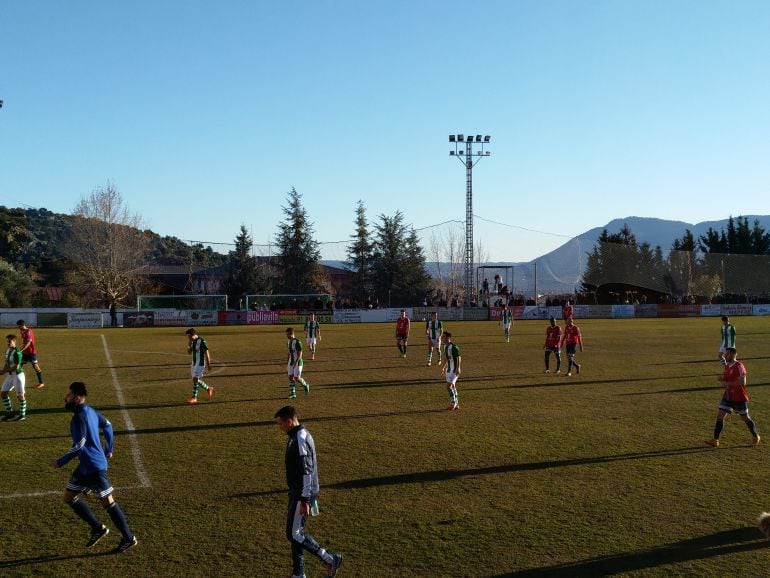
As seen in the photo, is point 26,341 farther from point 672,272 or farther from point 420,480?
point 672,272

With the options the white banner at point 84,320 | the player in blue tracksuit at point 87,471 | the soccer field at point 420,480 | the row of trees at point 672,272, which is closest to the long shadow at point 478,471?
the soccer field at point 420,480

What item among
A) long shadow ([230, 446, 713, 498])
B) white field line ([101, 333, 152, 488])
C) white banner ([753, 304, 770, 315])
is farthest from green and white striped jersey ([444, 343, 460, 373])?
white banner ([753, 304, 770, 315])

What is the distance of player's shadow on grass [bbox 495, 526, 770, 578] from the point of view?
714 cm

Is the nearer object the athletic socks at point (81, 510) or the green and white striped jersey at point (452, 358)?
the athletic socks at point (81, 510)

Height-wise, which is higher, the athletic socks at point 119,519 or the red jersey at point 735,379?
the red jersey at point 735,379

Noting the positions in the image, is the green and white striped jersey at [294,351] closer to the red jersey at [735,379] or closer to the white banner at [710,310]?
the red jersey at [735,379]

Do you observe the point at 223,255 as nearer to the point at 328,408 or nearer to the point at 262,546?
the point at 328,408

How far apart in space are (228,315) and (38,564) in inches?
2042

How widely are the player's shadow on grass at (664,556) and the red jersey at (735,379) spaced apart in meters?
4.48

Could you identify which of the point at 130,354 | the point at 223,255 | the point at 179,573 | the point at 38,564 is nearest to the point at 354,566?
the point at 179,573

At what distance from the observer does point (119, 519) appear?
772 cm

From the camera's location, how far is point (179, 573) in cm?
717

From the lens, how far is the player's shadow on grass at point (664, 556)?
23.4 ft

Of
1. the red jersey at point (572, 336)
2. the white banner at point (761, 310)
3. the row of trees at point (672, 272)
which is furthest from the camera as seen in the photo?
the row of trees at point (672, 272)
